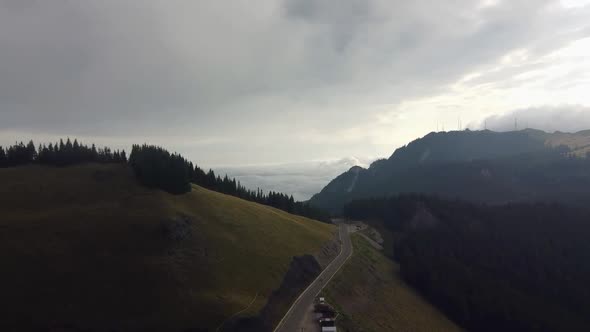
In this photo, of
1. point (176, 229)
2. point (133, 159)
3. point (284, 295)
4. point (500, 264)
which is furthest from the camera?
point (500, 264)

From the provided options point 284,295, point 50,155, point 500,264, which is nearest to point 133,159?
point 50,155

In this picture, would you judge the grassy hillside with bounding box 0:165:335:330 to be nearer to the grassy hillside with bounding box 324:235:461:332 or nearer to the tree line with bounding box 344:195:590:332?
the grassy hillside with bounding box 324:235:461:332

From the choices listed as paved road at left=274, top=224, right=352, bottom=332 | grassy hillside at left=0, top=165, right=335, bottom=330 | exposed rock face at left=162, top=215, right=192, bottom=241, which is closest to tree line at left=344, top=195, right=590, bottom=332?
paved road at left=274, top=224, right=352, bottom=332

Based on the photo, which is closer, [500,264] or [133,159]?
[133,159]

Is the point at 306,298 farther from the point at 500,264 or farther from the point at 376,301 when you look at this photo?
the point at 500,264

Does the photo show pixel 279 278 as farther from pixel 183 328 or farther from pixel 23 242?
pixel 23 242

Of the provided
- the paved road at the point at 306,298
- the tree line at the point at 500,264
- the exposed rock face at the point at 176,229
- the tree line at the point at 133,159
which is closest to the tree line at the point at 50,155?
the tree line at the point at 133,159
